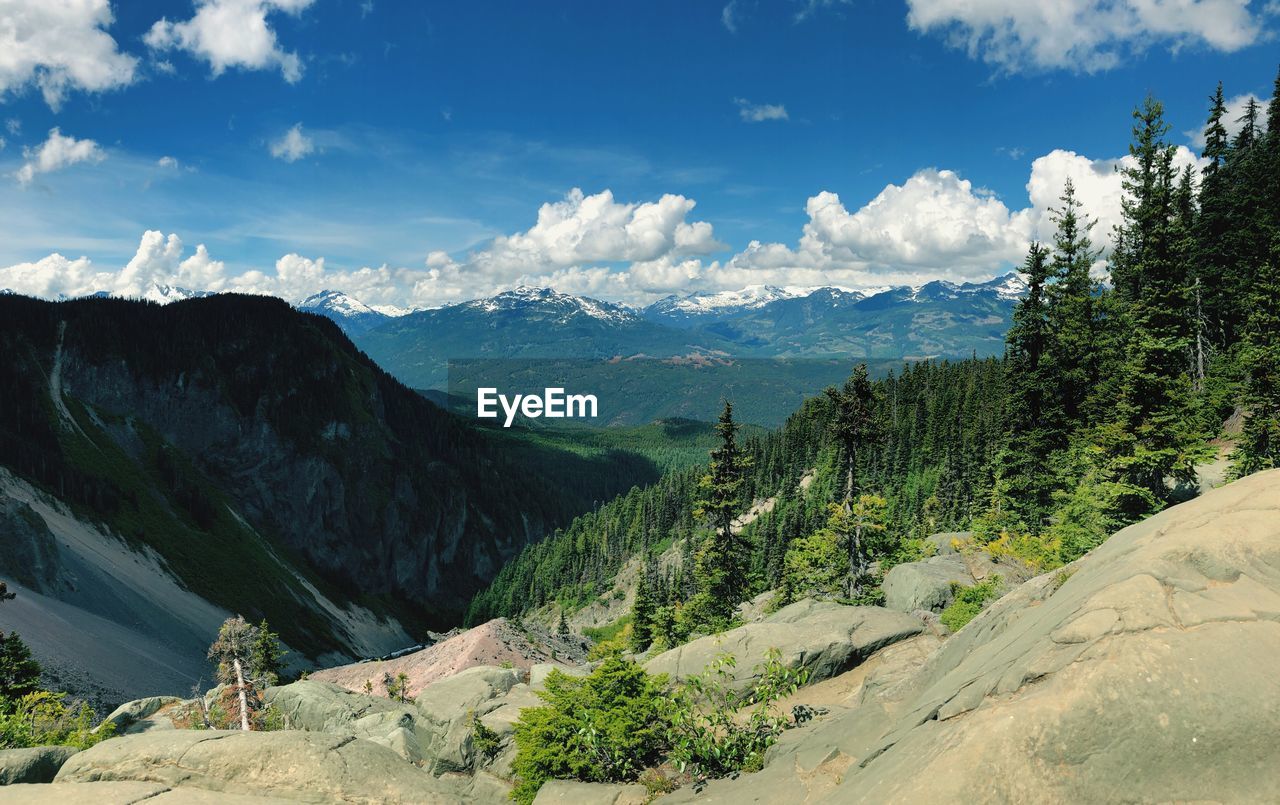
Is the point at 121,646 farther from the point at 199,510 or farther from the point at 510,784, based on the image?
the point at 510,784

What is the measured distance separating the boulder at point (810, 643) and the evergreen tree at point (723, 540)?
13759 mm

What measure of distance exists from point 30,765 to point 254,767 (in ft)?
13.3

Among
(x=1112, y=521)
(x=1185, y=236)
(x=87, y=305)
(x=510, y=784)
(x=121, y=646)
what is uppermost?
(x=87, y=305)

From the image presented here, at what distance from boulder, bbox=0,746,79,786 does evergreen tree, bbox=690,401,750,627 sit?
31281 mm

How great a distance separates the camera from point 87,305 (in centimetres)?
15362

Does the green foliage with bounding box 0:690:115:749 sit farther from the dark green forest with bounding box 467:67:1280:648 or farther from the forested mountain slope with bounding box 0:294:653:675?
the forested mountain slope with bounding box 0:294:653:675

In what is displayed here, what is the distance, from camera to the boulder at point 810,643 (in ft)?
74.7

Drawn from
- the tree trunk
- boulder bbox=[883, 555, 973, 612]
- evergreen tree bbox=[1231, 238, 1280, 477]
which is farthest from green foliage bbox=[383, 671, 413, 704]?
evergreen tree bbox=[1231, 238, 1280, 477]

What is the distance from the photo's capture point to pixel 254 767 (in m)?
11.8

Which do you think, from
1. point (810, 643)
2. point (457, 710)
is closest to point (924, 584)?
point (810, 643)

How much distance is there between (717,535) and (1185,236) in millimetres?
34277

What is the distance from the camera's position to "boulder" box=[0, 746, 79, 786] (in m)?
11.4

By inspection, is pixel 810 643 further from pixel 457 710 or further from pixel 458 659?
Result: pixel 458 659

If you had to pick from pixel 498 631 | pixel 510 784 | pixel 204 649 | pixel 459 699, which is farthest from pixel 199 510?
pixel 510 784
